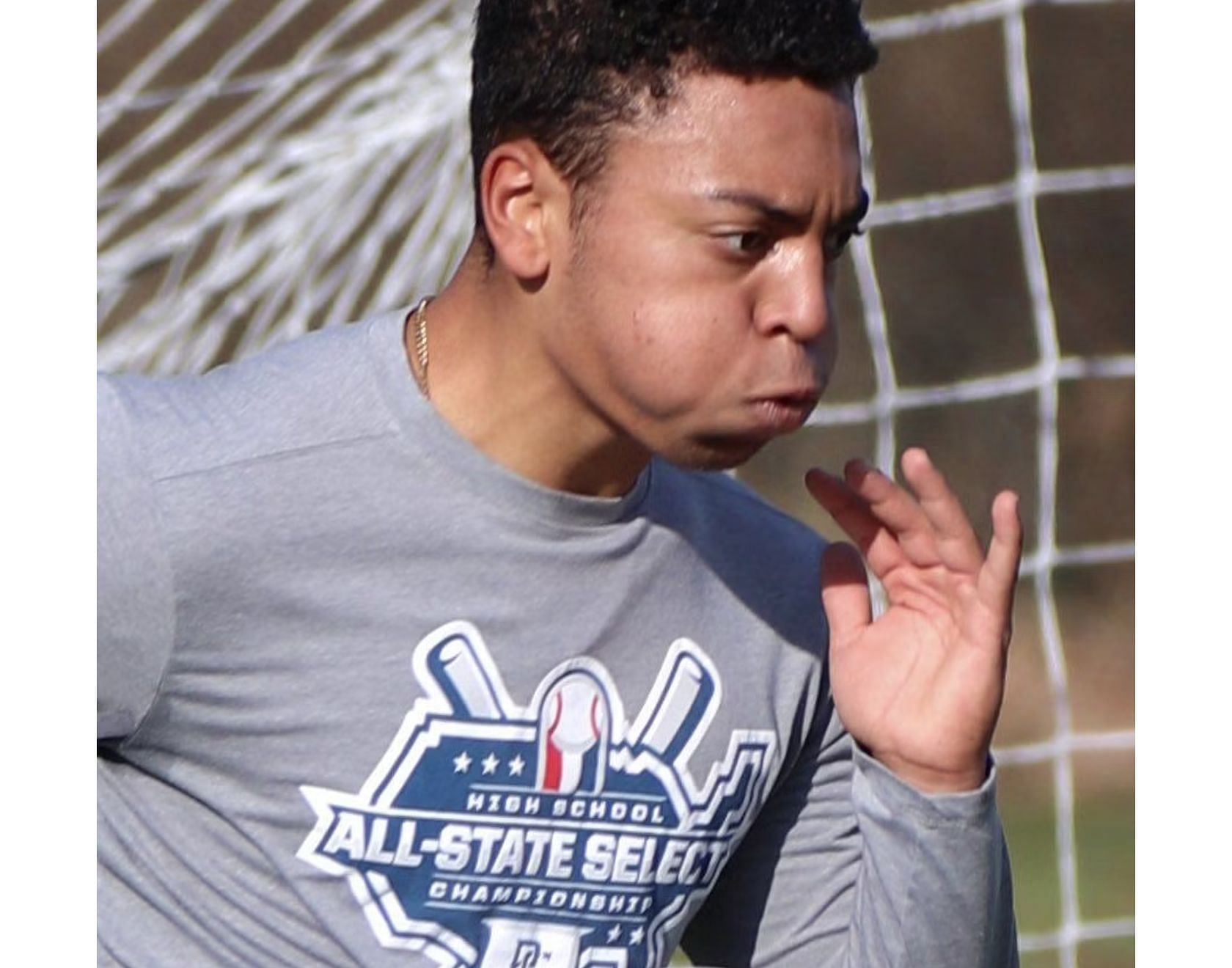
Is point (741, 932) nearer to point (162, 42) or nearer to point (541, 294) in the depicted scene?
point (541, 294)

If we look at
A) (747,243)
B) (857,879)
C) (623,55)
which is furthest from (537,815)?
(623,55)

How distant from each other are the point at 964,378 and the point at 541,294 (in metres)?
4.48

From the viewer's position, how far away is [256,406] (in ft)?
6.79

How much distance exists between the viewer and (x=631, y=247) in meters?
2.02

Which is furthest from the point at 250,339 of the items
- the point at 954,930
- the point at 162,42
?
the point at 954,930

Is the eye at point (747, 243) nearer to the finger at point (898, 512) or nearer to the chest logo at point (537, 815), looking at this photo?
the finger at point (898, 512)

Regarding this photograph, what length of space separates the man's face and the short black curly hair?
2cm

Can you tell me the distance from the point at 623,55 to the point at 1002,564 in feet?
2.01

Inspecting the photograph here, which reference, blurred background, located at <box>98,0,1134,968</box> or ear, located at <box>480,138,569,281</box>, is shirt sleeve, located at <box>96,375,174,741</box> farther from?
blurred background, located at <box>98,0,1134,968</box>

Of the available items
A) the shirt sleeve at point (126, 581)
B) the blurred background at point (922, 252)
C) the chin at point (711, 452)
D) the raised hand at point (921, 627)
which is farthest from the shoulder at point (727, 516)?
the blurred background at point (922, 252)

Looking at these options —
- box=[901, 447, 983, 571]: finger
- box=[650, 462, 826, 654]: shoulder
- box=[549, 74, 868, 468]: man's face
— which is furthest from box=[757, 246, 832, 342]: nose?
box=[650, 462, 826, 654]: shoulder

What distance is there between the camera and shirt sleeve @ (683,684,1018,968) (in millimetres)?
Result: 2158

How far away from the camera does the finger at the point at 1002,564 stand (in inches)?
82.7

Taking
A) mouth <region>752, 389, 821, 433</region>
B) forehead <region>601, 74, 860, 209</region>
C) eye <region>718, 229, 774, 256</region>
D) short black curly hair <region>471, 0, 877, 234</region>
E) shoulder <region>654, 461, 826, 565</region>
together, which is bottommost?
shoulder <region>654, 461, 826, 565</region>
